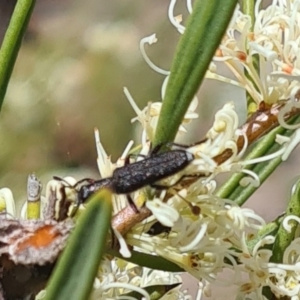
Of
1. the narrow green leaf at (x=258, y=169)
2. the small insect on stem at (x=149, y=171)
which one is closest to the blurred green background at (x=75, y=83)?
the narrow green leaf at (x=258, y=169)

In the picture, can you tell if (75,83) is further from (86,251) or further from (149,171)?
(86,251)

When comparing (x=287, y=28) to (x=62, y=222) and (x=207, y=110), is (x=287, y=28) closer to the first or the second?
(x=62, y=222)

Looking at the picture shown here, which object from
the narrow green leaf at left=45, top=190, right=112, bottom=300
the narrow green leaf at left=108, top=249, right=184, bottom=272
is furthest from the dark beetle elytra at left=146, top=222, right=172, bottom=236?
the narrow green leaf at left=45, top=190, right=112, bottom=300

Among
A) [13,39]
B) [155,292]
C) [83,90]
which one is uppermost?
[13,39]

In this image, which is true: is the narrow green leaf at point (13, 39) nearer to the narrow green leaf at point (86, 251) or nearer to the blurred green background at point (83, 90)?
the narrow green leaf at point (86, 251)

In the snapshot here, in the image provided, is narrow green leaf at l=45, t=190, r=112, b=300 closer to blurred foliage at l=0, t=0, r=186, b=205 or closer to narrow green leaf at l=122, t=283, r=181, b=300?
narrow green leaf at l=122, t=283, r=181, b=300

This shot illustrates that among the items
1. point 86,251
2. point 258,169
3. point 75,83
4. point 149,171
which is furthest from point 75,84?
point 86,251
